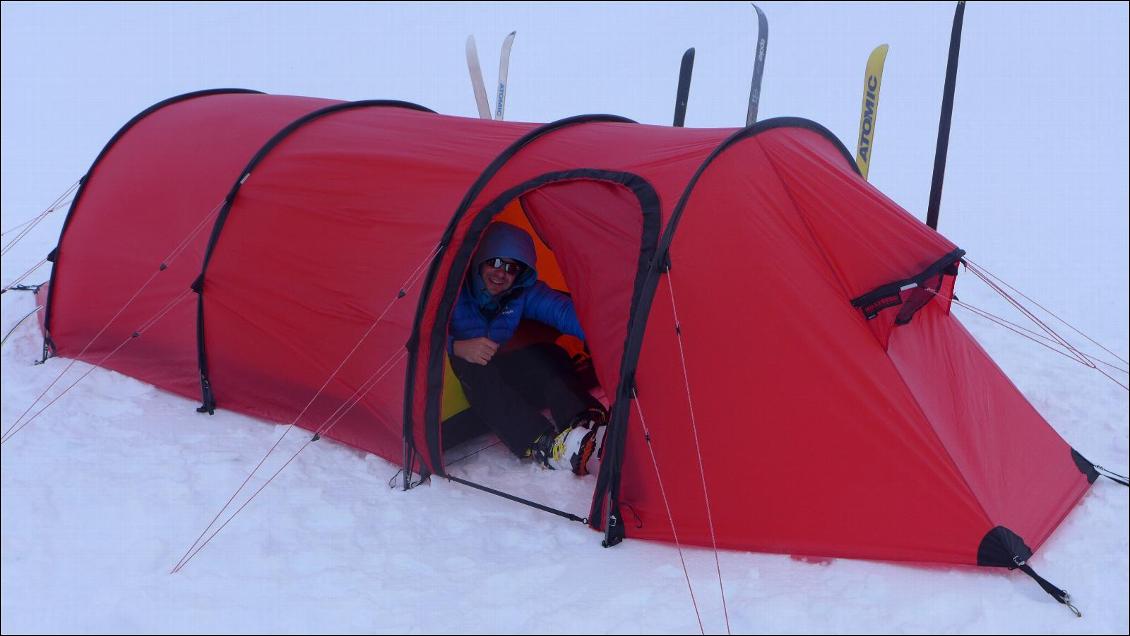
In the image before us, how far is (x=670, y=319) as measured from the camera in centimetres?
438

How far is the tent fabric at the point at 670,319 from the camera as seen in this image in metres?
4.23

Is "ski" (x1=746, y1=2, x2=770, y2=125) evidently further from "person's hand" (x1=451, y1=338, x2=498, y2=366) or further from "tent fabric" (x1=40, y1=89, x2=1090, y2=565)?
"person's hand" (x1=451, y1=338, x2=498, y2=366)

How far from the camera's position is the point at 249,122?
6.41m

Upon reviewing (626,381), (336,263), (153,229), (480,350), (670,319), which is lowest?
(153,229)

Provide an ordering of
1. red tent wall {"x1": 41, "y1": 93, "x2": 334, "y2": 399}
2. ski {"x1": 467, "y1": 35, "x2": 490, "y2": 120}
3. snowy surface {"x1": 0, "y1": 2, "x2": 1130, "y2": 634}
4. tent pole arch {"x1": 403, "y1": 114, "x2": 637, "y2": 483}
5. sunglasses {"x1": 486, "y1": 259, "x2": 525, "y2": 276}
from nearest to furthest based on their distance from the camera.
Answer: snowy surface {"x1": 0, "y1": 2, "x2": 1130, "y2": 634}, tent pole arch {"x1": 403, "y1": 114, "x2": 637, "y2": 483}, sunglasses {"x1": 486, "y1": 259, "x2": 525, "y2": 276}, red tent wall {"x1": 41, "y1": 93, "x2": 334, "y2": 399}, ski {"x1": 467, "y1": 35, "x2": 490, "y2": 120}

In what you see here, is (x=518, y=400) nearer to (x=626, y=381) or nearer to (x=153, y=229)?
(x=626, y=381)

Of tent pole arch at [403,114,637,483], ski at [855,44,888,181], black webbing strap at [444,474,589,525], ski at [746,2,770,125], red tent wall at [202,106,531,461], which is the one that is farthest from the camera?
ski at [746,2,770,125]

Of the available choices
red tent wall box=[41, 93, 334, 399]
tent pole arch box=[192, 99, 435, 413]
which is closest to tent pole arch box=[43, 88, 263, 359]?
red tent wall box=[41, 93, 334, 399]

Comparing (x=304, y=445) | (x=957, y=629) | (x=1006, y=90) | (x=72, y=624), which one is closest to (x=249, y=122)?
(x=304, y=445)

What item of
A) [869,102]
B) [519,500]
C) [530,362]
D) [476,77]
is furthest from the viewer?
[476,77]

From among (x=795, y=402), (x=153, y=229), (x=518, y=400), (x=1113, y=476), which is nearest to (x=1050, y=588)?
(x=795, y=402)

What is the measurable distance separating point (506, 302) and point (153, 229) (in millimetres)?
2530

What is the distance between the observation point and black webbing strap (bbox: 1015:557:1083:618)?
3.82 m

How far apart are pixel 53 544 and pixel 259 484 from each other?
101 centimetres
